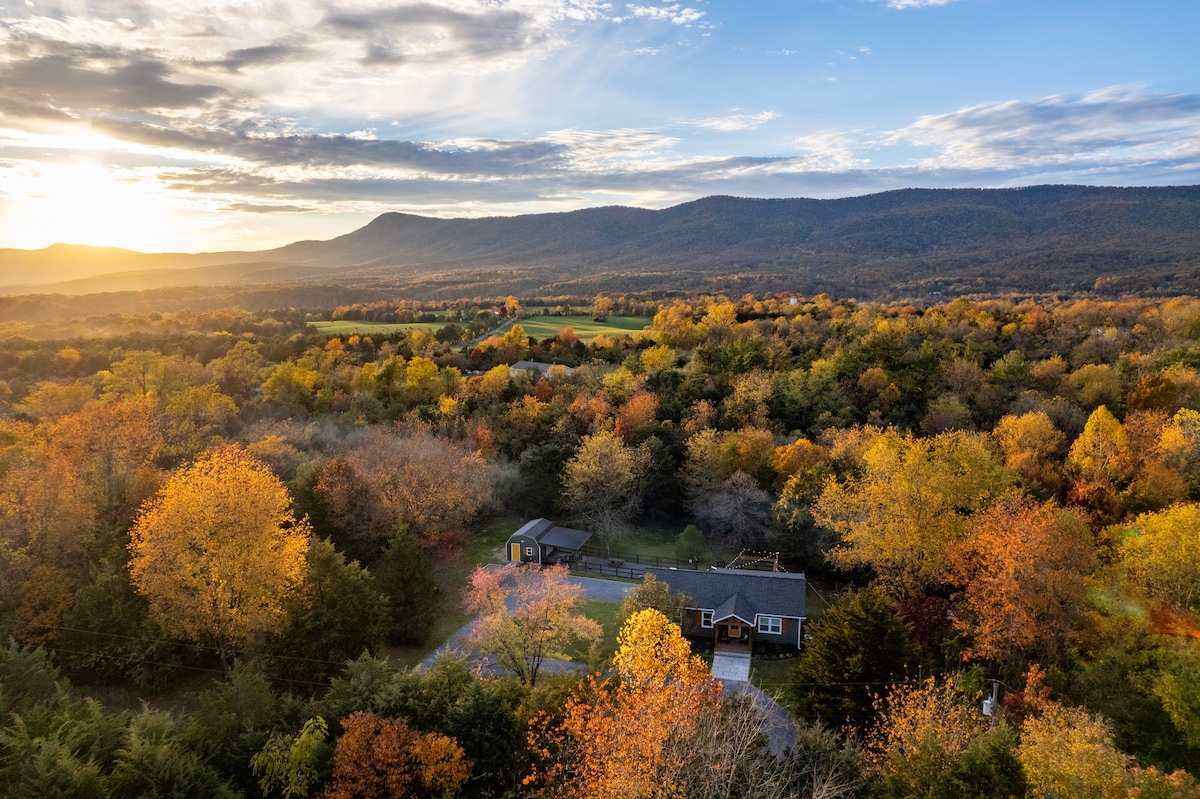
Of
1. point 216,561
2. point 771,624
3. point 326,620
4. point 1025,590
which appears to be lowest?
point 771,624

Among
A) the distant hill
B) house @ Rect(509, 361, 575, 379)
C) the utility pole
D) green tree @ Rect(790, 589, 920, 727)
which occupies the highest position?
the distant hill

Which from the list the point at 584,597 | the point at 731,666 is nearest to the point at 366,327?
the point at 584,597

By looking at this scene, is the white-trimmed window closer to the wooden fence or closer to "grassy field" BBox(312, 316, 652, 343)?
the wooden fence

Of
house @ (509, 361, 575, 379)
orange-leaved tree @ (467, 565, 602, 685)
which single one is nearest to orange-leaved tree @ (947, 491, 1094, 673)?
orange-leaved tree @ (467, 565, 602, 685)

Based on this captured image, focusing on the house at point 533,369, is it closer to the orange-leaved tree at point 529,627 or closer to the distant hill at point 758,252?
the orange-leaved tree at point 529,627

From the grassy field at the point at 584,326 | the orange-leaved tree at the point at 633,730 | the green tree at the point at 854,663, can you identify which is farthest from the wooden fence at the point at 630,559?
the grassy field at the point at 584,326

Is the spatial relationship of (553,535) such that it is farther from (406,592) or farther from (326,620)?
(326,620)

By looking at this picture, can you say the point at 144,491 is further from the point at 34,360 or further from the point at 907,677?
the point at 34,360
